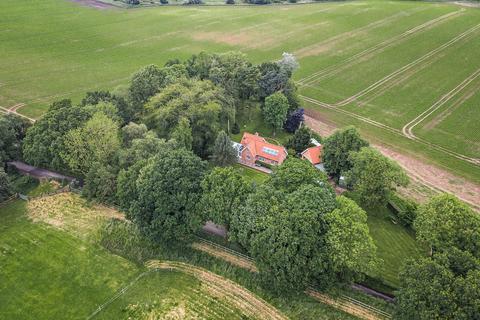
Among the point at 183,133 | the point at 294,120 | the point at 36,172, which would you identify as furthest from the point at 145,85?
the point at 294,120

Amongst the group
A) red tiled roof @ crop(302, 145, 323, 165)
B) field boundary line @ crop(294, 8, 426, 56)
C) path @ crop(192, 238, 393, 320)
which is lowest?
path @ crop(192, 238, 393, 320)

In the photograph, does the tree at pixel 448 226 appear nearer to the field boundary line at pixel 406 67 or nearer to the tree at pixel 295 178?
the tree at pixel 295 178

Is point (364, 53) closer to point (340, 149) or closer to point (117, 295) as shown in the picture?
point (340, 149)

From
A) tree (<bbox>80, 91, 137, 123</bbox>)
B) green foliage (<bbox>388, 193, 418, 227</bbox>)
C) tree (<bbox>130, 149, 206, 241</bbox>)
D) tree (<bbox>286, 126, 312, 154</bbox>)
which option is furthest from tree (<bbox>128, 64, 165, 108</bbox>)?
green foliage (<bbox>388, 193, 418, 227</bbox>)

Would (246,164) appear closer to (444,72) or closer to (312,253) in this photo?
(312,253)

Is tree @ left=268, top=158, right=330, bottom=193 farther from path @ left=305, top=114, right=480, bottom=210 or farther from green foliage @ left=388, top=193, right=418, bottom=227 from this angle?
path @ left=305, top=114, right=480, bottom=210

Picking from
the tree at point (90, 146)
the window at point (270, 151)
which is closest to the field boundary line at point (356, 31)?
the window at point (270, 151)
